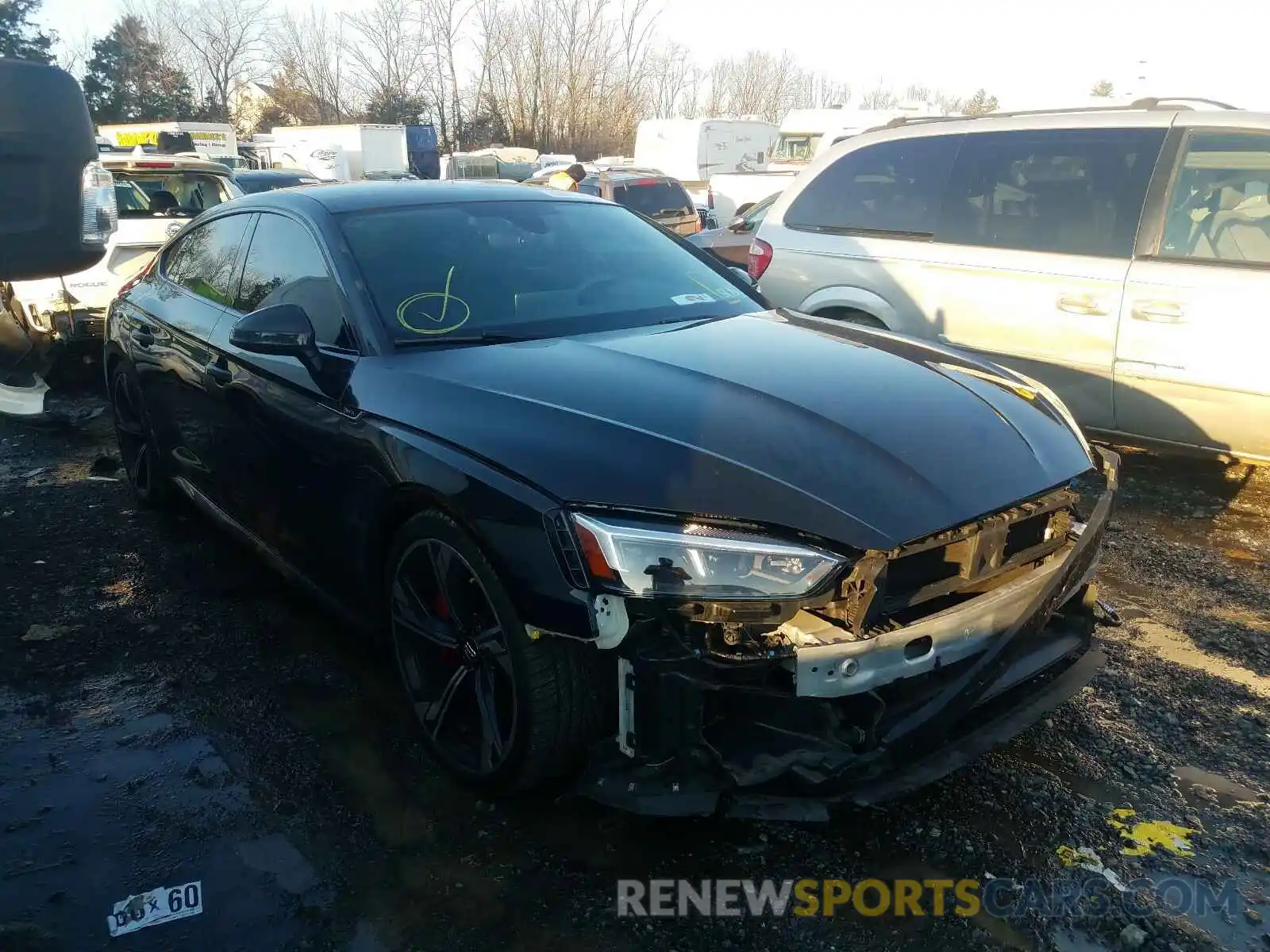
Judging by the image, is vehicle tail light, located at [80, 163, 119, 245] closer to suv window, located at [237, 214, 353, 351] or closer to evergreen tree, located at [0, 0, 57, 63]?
suv window, located at [237, 214, 353, 351]

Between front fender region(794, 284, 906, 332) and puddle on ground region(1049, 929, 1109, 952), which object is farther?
front fender region(794, 284, 906, 332)

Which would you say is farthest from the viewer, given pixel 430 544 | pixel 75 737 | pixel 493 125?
pixel 493 125

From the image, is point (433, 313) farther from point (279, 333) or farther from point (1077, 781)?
point (1077, 781)

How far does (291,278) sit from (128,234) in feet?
19.0

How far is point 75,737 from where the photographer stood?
3.17 meters

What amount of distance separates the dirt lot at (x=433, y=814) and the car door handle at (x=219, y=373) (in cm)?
96

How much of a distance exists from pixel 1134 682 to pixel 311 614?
3061 millimetres

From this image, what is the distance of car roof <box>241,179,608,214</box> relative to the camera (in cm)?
356

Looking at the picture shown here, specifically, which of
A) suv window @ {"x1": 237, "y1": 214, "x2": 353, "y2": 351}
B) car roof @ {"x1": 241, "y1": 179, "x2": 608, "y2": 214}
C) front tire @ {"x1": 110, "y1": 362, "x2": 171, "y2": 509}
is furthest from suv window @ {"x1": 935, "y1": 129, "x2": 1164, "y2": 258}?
front tire @ {"x1": 110, "y1": 362, "x2": 171, "y2": 509}

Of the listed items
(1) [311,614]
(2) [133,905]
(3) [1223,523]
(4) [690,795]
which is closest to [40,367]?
(1) [311,614]

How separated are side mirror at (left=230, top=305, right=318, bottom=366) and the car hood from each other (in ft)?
0.87

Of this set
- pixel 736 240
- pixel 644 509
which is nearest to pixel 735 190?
pixel 736 240

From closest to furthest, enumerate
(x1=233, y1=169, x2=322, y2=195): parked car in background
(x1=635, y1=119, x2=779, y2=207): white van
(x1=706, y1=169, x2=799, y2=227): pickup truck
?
(x1=233, y1=169, x2=322, y2=195): parked car in background → (x1=706, y1=169, x2=799, y2=227): pickup truck → (x1=635, y1=119, x2=779, y2=207): white van

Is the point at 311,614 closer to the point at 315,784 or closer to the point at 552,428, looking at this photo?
the point at 315,784
